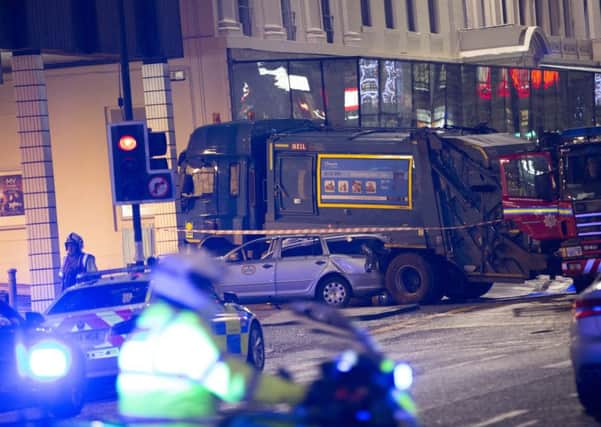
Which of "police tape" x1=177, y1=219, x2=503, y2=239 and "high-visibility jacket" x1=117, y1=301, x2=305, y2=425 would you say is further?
"police tape" x1=177, y1=219, x2=503, y2=239

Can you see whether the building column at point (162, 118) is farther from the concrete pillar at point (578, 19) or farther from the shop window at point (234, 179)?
the concrete pillar at point (578, 19)

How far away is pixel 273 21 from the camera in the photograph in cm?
3834

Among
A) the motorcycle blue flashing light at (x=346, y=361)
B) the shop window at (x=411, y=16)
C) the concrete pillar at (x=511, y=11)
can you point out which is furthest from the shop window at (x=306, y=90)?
the motorcycle blue flashing light at (x=346, y=361)

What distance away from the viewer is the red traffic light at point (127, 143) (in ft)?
66.3

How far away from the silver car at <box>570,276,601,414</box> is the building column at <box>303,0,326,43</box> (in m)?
28.2

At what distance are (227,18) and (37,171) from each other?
29.4 feet

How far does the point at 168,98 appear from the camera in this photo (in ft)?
108

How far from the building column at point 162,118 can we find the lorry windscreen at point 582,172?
410 inches

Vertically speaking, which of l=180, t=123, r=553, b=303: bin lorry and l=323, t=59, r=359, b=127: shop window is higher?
l=323, t=59, r=359, b=127: shop window

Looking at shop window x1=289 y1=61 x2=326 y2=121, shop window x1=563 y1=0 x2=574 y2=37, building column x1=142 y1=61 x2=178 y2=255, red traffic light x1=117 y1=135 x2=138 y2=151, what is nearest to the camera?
red traffic light x1=117 y1=135 x2=138 y2=151

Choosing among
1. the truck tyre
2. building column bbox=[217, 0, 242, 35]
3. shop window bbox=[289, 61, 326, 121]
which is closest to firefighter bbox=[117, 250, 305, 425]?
the truck tyre

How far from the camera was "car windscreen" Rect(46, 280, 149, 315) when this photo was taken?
1521cm

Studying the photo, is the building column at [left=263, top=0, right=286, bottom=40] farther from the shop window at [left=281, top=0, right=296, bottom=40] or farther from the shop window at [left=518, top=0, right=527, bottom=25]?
the shop window at [left=518, top=0, right=527, bottom=25]

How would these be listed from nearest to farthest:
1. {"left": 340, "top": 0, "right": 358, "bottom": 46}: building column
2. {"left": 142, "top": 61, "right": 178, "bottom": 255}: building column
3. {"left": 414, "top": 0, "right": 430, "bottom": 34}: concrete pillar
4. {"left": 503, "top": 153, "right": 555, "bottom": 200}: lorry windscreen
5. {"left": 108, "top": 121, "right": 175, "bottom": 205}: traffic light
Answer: {"left": 108, "top": 121, "right": 175, "bottom": 205}: traffic light → {"left": 503, "top": 153, "right": 555, "bottom": 200}: lorry windscreen → {"left": 142, "top": 61, "right": 178, "bottom": 255}: building column → {"left": 340, "top": 0, "right": 358, "bottom": 46}: building column → {"left": 414, "top": 0, "right": 430, "bottom": 34}: concrete pillar
